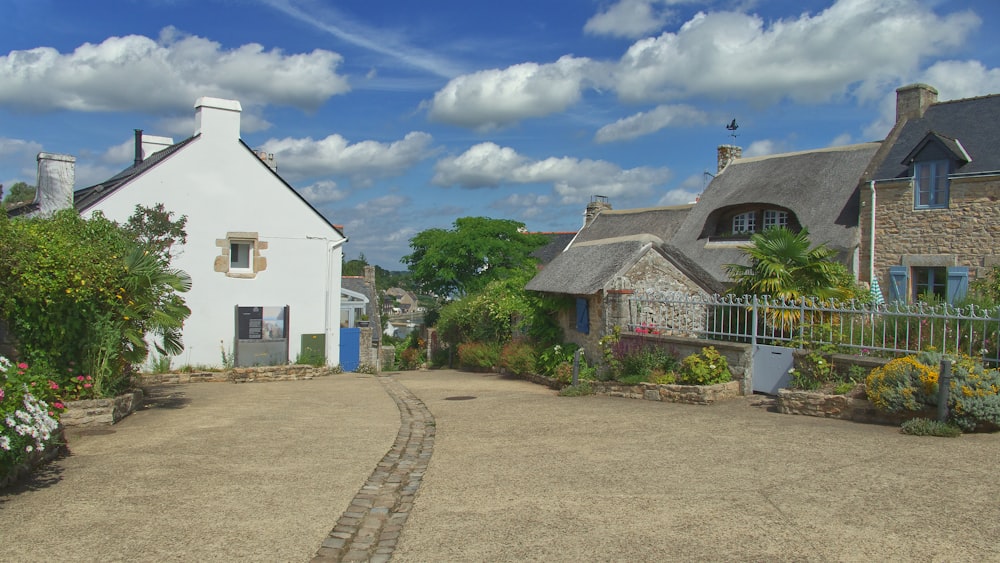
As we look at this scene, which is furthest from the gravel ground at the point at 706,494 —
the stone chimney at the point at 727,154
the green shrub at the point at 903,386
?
the stone chimney at the point at 727,154

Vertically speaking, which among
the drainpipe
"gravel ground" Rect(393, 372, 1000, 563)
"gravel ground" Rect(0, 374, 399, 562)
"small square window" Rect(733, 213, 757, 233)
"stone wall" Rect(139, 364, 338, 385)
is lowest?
"stone wall" Rect(139, 364, 338, 385)

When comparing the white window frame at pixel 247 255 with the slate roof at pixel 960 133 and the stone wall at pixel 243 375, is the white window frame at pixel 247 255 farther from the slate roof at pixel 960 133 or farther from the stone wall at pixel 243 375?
the slate roof at pixel 960 133

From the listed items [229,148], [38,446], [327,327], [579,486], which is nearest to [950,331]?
[579,486]

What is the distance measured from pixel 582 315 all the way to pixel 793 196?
1133 centimetres

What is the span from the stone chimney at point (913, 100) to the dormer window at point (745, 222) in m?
5.19

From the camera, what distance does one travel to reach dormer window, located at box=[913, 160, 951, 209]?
62.7 feet

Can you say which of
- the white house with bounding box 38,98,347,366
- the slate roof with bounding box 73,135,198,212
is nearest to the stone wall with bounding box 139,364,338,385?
the white house with bounding box 38,98,347,366

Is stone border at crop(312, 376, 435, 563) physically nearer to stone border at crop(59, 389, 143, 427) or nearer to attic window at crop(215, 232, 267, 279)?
stone border at crop(59, 389, 143, 427)

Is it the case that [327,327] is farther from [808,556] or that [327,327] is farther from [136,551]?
[808,556]

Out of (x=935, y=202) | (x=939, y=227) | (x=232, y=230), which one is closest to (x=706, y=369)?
(x=939, y=227)

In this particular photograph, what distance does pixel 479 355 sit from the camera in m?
21.1

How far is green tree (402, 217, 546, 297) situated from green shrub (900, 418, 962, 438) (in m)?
25.0

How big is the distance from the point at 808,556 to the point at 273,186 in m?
17.9

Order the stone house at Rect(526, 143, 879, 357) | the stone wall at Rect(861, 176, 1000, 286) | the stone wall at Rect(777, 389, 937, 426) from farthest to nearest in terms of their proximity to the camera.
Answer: the stone wall at Rect(861, 176, 1000, 286)
the stone house at Rect(526, 143, 879, 357)
the stone wall at Rect(777, 389, 937, 426)
